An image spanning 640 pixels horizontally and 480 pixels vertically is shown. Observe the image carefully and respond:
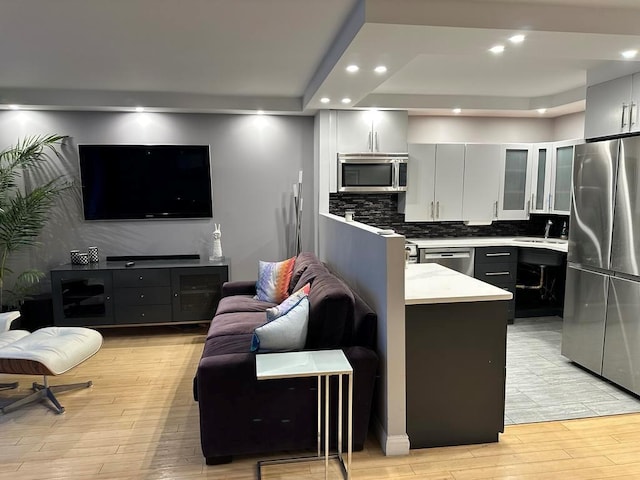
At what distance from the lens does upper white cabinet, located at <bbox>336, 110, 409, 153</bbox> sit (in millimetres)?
4832

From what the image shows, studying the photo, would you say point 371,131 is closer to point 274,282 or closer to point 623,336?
point 274,282

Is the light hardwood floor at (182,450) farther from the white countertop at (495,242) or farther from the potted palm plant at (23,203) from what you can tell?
the white countertop at (495,242)

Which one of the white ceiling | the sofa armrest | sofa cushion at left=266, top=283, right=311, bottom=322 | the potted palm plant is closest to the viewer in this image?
the white ceiling

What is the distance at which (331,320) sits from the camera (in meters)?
2.61

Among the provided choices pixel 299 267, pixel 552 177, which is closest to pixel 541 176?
pixel 552 177

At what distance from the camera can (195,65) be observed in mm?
3539

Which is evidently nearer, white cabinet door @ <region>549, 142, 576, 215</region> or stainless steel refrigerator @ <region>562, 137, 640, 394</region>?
stainless steel refrigerator @ <region>562, 137, 640, 394</region>

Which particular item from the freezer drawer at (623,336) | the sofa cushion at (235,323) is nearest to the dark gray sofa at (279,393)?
the sofa cushion at (235,323)

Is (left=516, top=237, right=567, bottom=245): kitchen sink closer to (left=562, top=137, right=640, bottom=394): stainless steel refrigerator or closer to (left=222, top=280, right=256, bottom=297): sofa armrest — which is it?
(left=562, top=137, right=640, bottom=394): stainless steel refrigerator

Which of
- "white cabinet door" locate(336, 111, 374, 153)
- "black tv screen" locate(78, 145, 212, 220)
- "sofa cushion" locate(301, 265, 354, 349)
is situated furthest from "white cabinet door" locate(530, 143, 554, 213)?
"black tv screen" locate(78, 145, 212, 220)

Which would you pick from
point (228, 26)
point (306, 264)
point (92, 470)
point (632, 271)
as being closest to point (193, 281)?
point (306, 264)

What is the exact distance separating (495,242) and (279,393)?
3.39 meters

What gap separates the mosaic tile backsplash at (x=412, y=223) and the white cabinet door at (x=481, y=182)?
343 mm

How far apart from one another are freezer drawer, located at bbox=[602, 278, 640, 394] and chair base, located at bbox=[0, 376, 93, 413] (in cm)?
393
